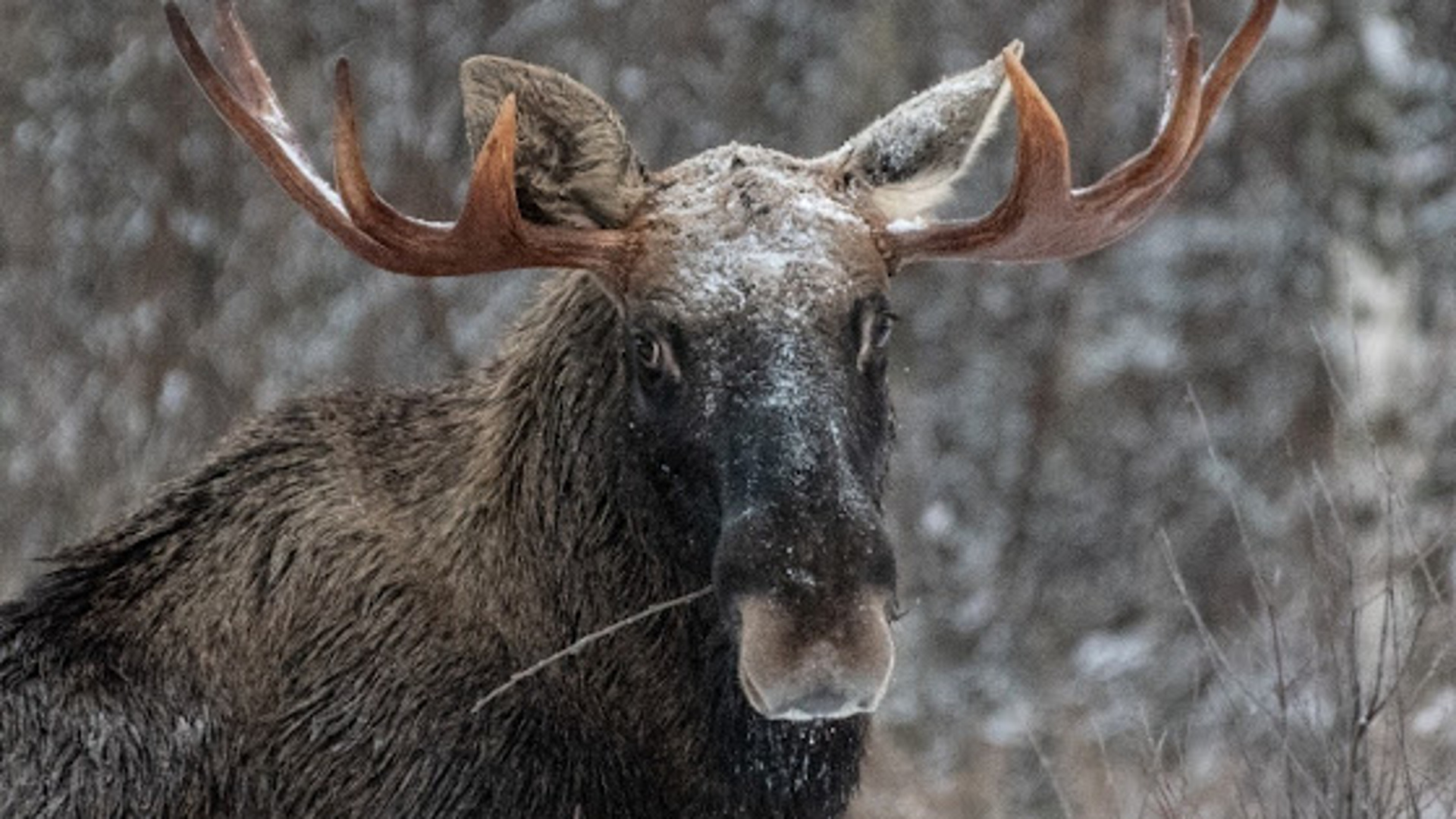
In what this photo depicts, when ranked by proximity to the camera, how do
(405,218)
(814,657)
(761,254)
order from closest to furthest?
(814,657) < (761,254) < (405,218)

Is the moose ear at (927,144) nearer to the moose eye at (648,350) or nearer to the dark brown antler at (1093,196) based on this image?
the dark brown antler at (1093,196)

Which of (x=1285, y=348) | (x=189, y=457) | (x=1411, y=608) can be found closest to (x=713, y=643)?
(x=1411, y=608)

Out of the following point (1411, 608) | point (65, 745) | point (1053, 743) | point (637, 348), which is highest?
point (637, 348)

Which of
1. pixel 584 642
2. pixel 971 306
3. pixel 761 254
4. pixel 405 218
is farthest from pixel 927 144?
pixel 971 306

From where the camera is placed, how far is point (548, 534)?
5016 millimetres

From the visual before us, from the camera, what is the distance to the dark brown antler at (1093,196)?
4.89 metres

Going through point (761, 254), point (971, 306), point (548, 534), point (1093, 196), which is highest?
point (761, 254)

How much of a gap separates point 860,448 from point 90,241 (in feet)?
26.9

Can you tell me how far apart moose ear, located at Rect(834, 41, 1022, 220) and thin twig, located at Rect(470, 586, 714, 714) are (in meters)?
0.91

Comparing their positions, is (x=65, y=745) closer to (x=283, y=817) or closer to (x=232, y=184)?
(x=283, y=817)

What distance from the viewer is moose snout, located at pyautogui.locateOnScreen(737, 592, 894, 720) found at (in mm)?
4254

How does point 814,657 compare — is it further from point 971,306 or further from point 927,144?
point 971,306

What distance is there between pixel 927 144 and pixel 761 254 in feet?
2.29

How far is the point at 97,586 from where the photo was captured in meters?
5.18
